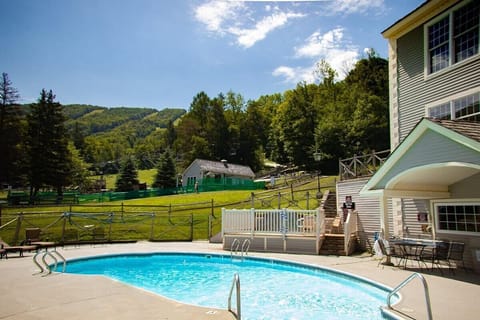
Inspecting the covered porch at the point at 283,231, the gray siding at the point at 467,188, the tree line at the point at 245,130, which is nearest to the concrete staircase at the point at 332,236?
the covered porch at the point at 283,231

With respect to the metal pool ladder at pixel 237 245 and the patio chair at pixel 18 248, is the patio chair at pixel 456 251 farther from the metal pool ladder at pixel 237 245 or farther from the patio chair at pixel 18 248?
the patio chair at pixel 18 248

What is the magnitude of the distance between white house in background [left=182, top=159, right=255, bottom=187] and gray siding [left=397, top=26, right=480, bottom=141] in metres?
38.9

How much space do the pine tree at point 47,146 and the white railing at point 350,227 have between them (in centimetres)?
3631

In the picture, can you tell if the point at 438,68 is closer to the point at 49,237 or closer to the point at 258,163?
the point at 49,237

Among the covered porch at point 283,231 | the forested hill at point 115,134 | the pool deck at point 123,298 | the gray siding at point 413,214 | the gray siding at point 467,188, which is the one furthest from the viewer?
the forested hill at point 115,134

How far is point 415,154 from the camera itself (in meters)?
9.46

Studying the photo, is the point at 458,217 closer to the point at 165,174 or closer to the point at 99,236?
the point at 99,236

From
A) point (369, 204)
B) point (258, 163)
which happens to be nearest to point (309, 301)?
point (369, 204)

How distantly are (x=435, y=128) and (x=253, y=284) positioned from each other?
686 centimetres

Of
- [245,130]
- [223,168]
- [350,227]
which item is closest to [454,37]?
[350,227]

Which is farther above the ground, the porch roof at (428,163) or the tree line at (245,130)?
the tree line at (245,130)

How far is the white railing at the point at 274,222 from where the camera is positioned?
14984mm

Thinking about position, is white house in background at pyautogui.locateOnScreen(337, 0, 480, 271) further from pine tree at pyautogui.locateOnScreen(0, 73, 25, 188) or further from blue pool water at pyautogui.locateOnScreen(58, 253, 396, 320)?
pine tree at pyautogui.locateOnScreen(0, 73, 25, 188)

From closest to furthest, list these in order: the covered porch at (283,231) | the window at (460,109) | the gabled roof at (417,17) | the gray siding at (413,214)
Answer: the window at (460,109) < the gabled roof at (417,17) < the gray siding at (413,214) < the covered porch at (283,231)
